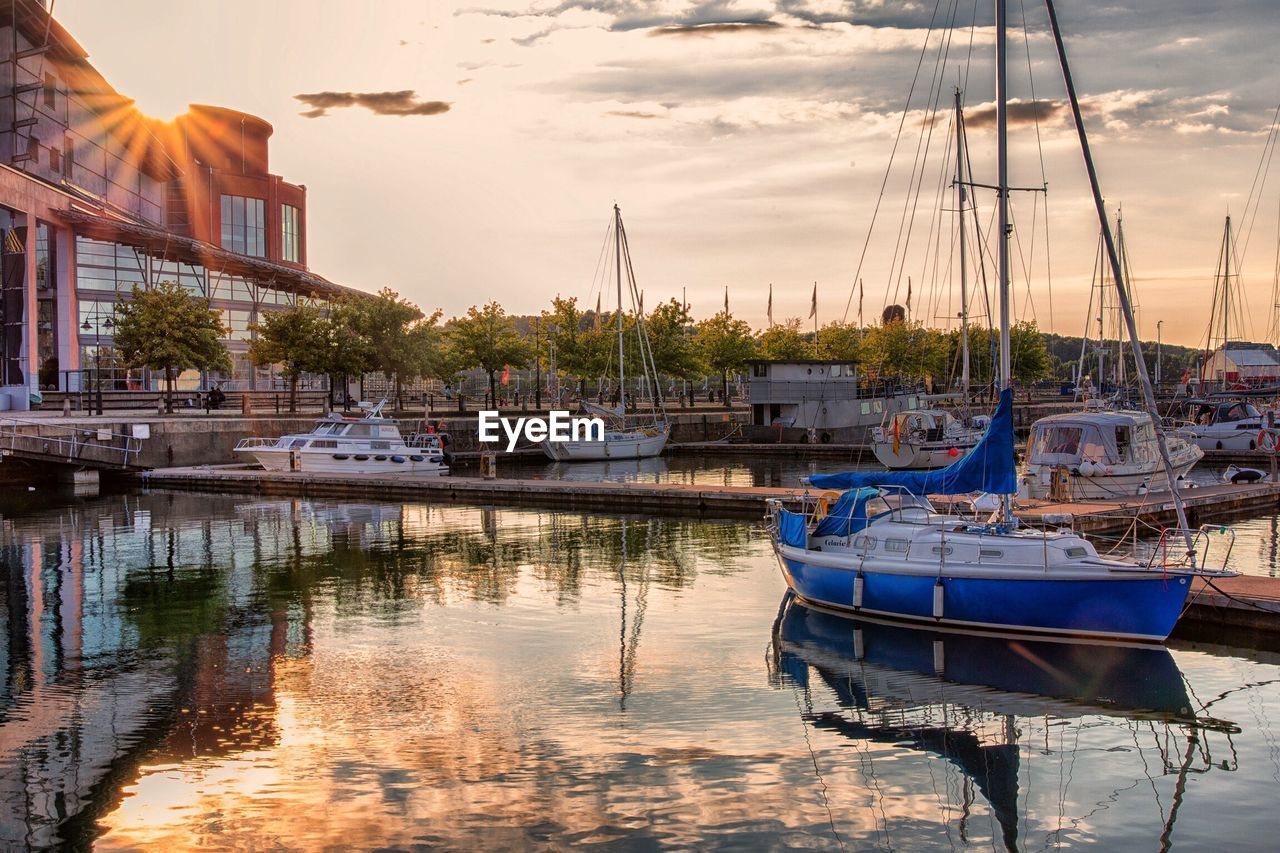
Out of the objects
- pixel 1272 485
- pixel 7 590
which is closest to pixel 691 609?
pixel 7 590

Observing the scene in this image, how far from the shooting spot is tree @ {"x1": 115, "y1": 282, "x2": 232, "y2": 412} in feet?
200

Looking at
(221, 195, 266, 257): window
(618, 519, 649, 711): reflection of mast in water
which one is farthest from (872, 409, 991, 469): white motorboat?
(221, 195, 266, 257): window

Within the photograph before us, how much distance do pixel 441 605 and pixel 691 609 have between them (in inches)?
215

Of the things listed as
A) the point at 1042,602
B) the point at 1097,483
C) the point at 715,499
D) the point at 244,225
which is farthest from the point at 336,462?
the point at 244,225

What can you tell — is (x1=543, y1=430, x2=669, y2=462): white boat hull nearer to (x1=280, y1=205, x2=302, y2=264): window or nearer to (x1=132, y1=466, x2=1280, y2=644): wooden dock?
(x1=132, y1=466, x2=1280, y2=644): wooden dock

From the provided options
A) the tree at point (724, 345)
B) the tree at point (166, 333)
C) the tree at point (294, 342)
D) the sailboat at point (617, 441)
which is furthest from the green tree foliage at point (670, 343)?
the tree at point (166, 333)

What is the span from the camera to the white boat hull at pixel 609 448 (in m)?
64.9

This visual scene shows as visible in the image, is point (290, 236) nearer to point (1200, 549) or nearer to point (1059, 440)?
point (1059, 440)

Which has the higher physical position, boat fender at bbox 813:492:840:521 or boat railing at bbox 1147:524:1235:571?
boat fender at bbox 813:492:840:521

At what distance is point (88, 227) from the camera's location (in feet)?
221

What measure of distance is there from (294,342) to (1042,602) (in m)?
58.1

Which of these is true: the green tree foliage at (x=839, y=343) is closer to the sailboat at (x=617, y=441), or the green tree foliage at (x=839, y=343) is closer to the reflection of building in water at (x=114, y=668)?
the sailboat at (x=617, y=441)

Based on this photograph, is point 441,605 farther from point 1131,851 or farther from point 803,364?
point 803,364

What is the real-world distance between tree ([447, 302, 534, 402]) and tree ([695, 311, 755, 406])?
64.8 feet
